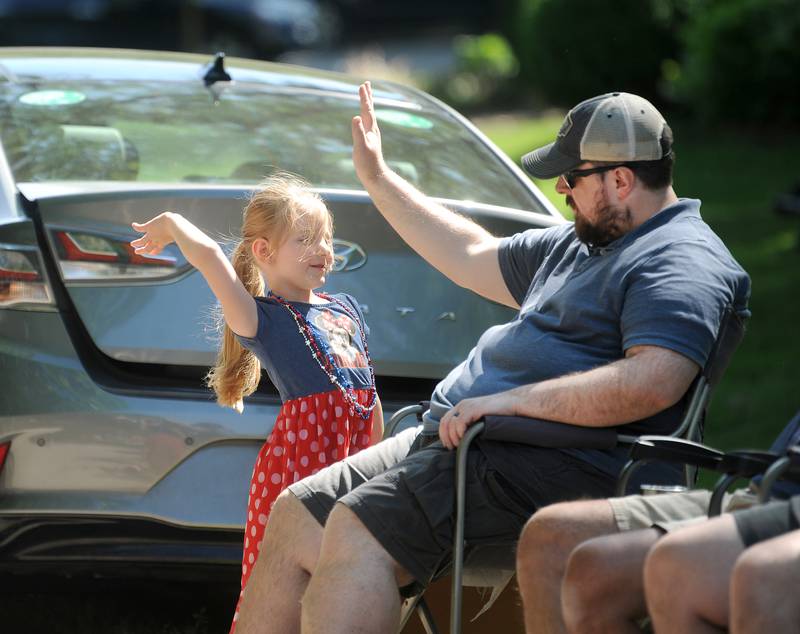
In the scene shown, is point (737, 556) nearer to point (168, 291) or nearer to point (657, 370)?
point (657, 370)

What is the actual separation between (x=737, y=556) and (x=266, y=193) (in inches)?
→ 60.2

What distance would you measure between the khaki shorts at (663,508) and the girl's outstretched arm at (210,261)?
3.28 ft

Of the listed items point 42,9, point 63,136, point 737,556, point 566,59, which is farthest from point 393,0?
point 737,556

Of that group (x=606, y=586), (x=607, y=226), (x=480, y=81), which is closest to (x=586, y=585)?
(x=606, y=586)

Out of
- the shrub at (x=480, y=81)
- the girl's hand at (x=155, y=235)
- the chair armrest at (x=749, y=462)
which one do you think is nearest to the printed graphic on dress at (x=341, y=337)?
the girl's hand at (x=155, y=235)

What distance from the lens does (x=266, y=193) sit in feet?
12.1

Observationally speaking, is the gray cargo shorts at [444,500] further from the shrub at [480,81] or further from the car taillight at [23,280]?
the shrub at [480,81]

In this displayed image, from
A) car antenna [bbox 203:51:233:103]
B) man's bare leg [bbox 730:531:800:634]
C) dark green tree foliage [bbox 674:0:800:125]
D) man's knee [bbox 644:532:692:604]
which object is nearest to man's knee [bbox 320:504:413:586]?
man's knee [bbox 644:532:692:604]

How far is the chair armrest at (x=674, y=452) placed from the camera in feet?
10.3

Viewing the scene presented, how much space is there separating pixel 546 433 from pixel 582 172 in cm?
66

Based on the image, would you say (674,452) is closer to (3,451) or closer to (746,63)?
(3,451)

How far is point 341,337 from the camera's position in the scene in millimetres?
3682

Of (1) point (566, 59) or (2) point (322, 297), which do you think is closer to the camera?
(2) point (322, 297)

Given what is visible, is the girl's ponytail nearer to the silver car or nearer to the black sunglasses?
the silver car
